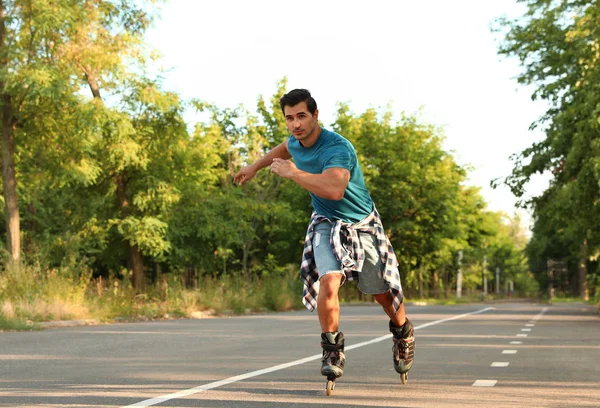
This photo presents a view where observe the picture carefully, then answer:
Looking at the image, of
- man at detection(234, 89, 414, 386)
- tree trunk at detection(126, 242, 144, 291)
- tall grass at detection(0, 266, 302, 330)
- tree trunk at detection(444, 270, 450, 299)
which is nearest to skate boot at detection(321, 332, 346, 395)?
man at detection(234, 89, 414, 386)

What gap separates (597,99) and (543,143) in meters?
11.5

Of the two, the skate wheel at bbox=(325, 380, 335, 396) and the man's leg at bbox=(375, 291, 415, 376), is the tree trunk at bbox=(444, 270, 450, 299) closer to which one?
the man's leg at bbox=(375, 291, 415, 376)

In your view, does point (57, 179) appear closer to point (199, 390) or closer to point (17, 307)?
point (17, 307)

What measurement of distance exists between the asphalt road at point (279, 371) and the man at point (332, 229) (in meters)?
0.56

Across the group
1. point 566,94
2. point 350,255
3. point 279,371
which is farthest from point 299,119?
point 566,94

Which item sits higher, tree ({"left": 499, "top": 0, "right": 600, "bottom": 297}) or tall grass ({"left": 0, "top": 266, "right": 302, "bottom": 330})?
tree ({"left": 499, "top": 0, "right": 600, "bottom": 297})

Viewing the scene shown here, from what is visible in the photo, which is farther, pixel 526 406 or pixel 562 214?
pixel 562 214

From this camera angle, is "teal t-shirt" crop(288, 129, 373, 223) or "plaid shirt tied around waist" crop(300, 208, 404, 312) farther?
"plaid shirt tied around waist" crop(300, 208, 404, 312)

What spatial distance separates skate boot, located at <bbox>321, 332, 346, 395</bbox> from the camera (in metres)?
6.82

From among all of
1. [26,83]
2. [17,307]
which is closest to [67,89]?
[26,83]

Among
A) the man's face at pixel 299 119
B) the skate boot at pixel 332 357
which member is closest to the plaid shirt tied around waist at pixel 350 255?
the skate boot at pixel 332 357

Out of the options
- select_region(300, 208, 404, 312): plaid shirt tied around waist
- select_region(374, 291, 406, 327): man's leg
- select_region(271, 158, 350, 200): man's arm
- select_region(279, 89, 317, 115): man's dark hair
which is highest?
select_region(279, 89, 317, 115): man's dark hair

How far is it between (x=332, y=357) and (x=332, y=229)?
2.81 ft

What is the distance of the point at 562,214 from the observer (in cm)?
2833
